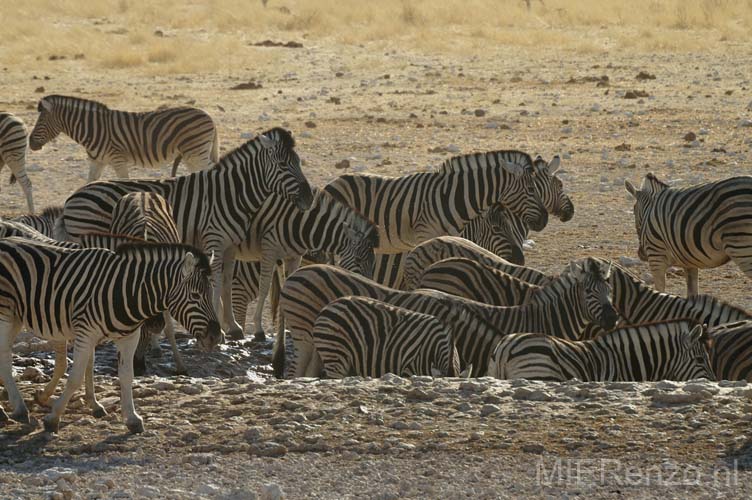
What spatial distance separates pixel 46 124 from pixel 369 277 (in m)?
7.70

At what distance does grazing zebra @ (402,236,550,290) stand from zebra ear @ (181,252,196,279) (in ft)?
11.9

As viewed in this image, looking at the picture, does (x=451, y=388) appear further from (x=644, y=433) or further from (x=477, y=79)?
(x=477, y=79)

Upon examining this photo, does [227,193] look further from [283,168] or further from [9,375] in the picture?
[9,375]

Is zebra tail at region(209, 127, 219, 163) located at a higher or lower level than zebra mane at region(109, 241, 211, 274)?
lower

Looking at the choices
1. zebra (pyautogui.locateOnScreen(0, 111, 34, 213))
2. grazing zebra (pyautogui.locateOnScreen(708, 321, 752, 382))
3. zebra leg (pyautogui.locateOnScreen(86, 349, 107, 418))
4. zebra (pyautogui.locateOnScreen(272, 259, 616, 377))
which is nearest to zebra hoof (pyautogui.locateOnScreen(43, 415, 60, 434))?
zebra leg (pyautogui.locateOnScreen(86, 349, 107, 418))

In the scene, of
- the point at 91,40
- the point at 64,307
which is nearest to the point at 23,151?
the point at 64,307

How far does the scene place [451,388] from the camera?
7070mm

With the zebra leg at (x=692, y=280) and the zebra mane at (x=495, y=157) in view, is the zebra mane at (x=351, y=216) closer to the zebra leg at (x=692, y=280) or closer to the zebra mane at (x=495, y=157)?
the zebra mane at (x=495, y=157)

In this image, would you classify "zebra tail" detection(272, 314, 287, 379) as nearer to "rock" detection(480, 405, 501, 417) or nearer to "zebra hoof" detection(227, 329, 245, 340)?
"zebra hoof" detection(227, 329, 245, 340)

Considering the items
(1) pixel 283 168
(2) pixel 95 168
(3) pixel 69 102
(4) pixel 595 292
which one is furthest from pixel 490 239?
(3) pixel 69 102

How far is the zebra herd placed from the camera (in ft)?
22.2

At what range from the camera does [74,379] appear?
6.54 m

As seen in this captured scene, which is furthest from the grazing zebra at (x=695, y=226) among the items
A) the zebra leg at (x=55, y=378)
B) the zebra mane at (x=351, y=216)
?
the zebra leg at (x=55, y=378)

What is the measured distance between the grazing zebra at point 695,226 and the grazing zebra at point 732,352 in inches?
98.2
